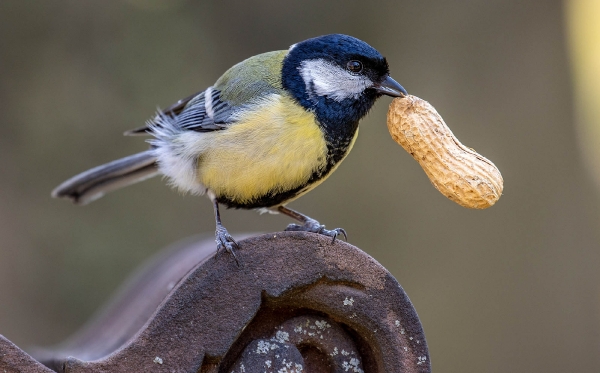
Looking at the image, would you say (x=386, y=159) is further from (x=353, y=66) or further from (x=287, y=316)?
(x=287, y=316)

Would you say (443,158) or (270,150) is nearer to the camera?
(443,158)

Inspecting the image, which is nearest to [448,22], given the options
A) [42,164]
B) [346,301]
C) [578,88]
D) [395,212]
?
[578,88]

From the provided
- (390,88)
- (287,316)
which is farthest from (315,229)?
(287,316)

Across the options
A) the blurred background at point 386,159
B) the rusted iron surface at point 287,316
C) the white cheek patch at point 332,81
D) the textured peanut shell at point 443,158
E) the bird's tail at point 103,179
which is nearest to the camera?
the rusted iron surface at point 287,316

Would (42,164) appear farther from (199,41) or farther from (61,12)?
(199,41)

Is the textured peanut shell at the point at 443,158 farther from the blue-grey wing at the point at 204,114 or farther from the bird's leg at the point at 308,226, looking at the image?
the blue-grey wing at the point at 204,114

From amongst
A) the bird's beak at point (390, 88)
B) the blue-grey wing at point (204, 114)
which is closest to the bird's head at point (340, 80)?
the bird's beak at point (390, 88)
